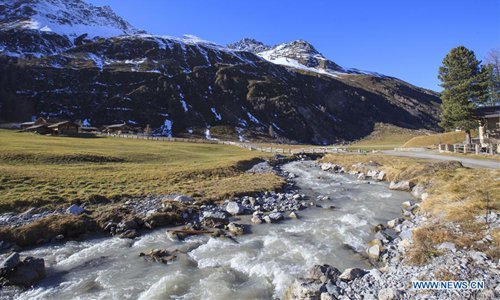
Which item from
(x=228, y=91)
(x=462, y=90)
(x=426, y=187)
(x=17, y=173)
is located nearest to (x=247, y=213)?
(x=426, y=187)

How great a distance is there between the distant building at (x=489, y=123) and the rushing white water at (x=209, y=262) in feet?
149

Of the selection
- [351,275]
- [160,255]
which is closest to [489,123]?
[351,275]

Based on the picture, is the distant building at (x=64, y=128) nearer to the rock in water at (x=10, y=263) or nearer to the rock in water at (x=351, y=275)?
the rock in water at (x=10, y=263)

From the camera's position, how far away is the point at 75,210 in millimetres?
20156

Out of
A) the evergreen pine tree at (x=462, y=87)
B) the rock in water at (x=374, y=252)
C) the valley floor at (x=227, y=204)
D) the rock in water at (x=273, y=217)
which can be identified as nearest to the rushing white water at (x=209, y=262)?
the rock in water at (x=374, y=252)

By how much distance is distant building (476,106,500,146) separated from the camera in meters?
52.6

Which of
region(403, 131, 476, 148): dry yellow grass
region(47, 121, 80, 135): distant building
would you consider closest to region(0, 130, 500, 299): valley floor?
region(403, 131, 476, 148): dry yellow grass

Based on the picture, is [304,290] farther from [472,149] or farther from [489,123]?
[489,123]

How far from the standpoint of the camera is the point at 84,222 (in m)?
18.6

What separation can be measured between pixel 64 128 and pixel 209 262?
9790 centimetres

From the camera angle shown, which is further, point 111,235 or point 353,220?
point 353,220

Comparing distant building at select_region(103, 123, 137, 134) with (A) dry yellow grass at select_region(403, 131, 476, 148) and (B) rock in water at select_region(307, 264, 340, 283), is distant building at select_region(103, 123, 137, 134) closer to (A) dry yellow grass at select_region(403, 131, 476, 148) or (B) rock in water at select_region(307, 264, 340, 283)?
(A) dry yellow grass at select_region(403, 131, 476, 148)

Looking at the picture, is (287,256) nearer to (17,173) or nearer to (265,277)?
(265,277)

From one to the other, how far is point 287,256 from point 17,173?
25790mm
